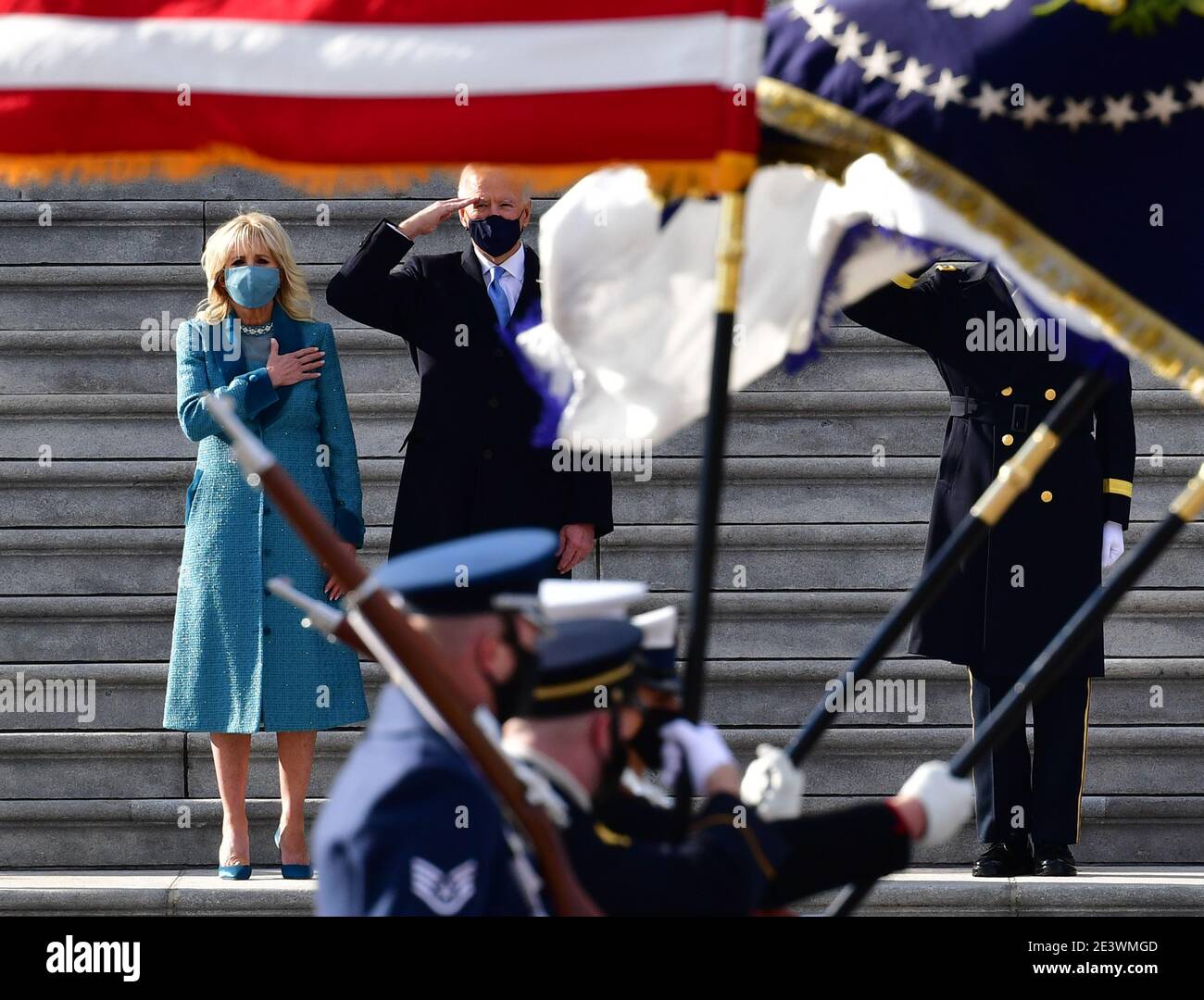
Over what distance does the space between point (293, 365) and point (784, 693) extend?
232cm

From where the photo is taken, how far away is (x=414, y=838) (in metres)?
2.98

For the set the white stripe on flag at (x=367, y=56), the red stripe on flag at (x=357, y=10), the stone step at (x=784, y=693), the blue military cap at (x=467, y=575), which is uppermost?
→ the red stripe on flag at (x=357, y=10)

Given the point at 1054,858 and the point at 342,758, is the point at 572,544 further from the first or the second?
the point at 1054,858

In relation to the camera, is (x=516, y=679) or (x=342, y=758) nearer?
(x=516, y=679)

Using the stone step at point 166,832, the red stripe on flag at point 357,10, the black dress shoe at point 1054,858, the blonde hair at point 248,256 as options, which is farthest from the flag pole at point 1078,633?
the stone step at point 166,832

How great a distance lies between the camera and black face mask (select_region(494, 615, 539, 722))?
10.2 ft

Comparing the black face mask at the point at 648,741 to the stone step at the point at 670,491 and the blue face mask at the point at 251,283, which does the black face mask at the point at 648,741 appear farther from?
the stone step at the point at 670,491

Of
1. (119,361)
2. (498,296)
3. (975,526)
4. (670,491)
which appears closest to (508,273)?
(498,296)

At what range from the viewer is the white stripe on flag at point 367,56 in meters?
3.25

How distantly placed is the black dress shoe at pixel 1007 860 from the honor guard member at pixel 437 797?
3.60 metres

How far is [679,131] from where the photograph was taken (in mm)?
3312

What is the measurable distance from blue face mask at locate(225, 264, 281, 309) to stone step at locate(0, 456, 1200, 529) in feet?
5.63
